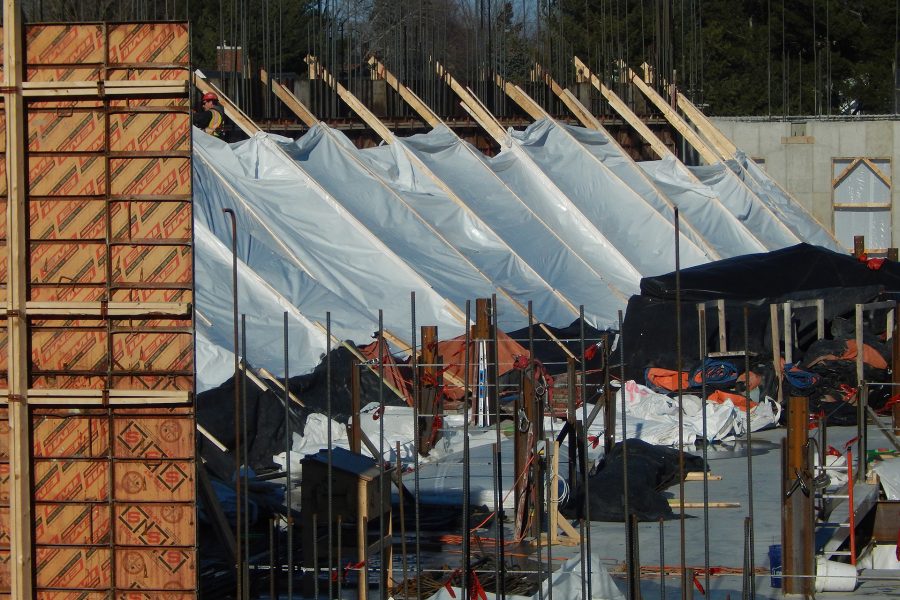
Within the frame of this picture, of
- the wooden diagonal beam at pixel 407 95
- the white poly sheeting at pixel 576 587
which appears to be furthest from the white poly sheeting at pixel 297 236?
the white poly sheeting at pixel 576 587

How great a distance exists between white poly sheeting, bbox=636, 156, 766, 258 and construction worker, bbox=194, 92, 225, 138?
7597 millimetres

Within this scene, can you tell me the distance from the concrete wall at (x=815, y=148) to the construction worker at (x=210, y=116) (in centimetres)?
1292

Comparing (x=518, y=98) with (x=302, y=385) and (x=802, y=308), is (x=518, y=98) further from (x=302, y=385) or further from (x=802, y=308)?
(x=302, y=385)

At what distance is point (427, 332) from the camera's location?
16.5 metres

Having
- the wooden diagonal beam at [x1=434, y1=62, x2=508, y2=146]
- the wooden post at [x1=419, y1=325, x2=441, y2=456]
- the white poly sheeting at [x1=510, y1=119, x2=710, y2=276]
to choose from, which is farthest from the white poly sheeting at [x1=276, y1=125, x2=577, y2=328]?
the wooden post at [x1=419, y1=325, x2=441, y2=456]

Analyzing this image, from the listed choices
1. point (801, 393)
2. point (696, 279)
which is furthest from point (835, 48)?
point (801, 393)

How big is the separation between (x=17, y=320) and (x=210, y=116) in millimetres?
14296

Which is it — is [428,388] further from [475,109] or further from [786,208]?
[786,208]

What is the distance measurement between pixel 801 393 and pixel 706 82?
88.6 feet

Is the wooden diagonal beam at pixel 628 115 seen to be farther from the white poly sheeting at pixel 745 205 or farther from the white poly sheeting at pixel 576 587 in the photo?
the white poly sheeting at pixel 576 587

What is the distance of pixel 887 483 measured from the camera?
1269cm

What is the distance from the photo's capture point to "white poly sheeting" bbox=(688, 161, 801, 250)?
2578cm

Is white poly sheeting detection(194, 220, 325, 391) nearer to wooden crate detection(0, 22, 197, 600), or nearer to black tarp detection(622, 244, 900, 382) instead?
black tarp detection(622, 244, 900, 382)

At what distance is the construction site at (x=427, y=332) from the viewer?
9.12 meters
